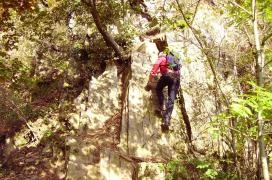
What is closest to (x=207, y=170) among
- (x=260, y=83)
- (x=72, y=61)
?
(x=260, y=83)

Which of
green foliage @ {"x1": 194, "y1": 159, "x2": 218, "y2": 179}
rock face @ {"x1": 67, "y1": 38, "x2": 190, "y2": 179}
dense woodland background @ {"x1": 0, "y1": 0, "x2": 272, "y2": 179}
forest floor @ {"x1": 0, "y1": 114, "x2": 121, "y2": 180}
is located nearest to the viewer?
green foliage @ {"x1": 194, "y1": 159, "x2": 218, "y2": 179}

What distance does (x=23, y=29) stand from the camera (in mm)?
12523

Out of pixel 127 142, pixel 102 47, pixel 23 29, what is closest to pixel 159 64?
pixel 127 142

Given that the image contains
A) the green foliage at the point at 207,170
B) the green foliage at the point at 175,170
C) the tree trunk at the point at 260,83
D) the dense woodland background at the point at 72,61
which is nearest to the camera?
the tree trunk at the point at 260,83

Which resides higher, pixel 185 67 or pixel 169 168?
pixel 185 67

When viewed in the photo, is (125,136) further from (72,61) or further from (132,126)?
(72,61)

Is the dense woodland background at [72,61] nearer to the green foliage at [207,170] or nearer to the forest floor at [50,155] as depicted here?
the forest floor at [50,155]

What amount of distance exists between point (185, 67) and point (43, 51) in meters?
5.56

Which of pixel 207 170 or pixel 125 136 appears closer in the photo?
pixel 207 170

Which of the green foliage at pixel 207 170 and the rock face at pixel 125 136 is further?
the rock face at pixel 125 136

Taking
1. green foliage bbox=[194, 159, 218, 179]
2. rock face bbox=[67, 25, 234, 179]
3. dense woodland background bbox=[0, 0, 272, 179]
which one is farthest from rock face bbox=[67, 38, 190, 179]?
green foliage bbox=[194, 159, 218, 179]

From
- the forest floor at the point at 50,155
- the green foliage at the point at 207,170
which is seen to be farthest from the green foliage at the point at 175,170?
the forest floor at the point at 50,155

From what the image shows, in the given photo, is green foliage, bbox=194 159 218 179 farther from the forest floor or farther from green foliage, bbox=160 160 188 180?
the forest floor

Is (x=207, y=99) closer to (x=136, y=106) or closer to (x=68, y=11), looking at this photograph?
(x=136, y=106)
